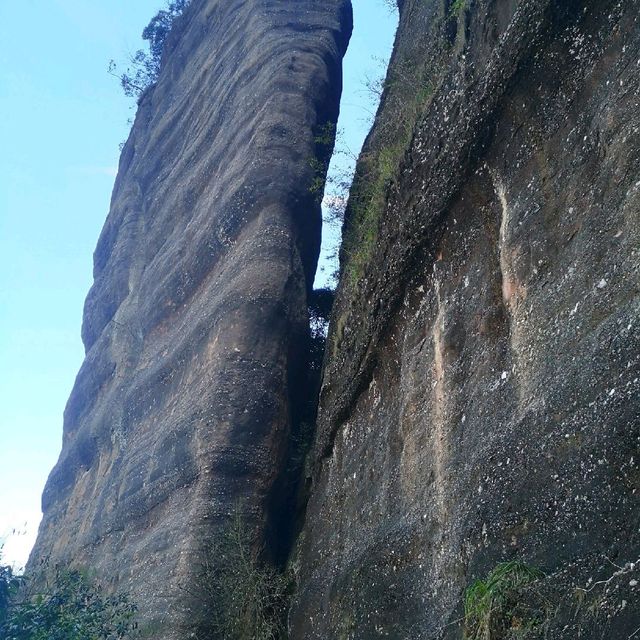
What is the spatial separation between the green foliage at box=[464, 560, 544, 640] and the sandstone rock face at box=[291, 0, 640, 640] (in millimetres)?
62

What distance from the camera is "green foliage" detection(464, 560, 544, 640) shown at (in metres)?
4.55

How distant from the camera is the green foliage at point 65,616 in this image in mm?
8844

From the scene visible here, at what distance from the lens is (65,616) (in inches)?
362

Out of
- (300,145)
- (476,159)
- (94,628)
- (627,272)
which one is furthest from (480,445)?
(300,145)

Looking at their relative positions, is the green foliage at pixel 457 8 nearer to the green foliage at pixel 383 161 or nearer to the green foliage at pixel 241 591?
the green foliage at pixel 383 161

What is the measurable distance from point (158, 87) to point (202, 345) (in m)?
10.8

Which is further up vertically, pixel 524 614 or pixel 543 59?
pixel 543 59

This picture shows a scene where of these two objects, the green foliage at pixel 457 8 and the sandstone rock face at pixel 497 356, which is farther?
the green foliage at pixel 457 8

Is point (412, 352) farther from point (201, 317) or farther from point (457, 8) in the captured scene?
point (201, 317)

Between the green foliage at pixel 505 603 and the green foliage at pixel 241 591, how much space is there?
4146mm

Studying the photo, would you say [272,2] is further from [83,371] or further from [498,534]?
[498,534]

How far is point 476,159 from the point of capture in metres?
6.72

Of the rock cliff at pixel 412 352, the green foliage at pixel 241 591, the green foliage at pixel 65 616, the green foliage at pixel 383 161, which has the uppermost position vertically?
the green foliage at pixel 383 161

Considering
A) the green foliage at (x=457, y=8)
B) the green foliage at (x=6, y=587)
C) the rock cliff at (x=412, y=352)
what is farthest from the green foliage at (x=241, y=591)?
the green foliage at (x=457, y=8)
